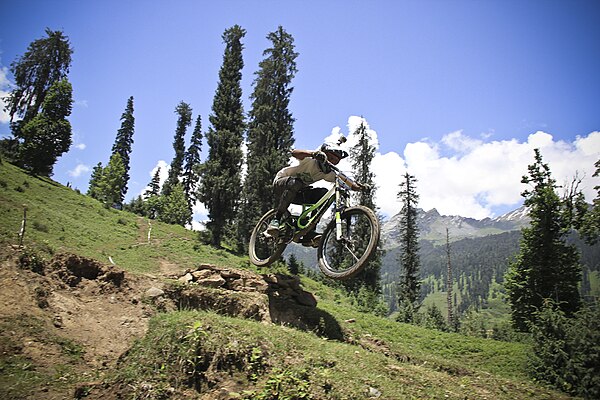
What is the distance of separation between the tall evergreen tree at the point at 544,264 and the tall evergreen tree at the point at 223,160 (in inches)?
953

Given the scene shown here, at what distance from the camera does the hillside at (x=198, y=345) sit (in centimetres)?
526

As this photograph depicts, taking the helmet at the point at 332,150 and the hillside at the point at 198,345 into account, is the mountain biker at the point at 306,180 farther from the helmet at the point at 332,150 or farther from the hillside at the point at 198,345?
the hillside at the point at 198,345

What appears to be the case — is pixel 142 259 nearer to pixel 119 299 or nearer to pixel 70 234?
pixel 70 234

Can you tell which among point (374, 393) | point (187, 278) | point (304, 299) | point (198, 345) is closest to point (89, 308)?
point (187, 278)

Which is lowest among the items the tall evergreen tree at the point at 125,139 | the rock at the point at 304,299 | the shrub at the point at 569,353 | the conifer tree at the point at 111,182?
the shrub at the point at 569,353

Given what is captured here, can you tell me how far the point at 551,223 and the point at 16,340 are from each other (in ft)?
101

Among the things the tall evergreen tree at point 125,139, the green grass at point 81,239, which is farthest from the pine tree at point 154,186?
the green grass at point 81,239

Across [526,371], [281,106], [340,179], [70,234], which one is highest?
[281,106]

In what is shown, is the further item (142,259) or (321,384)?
(142,259)

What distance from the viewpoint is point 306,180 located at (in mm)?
7789

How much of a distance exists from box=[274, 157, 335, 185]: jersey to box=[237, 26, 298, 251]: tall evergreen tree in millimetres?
17612

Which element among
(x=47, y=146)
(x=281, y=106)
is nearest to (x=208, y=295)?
(x=281, y=106)

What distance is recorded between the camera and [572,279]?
22.7 m

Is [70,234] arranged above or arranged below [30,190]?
below
